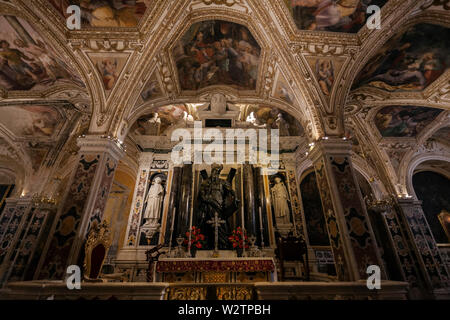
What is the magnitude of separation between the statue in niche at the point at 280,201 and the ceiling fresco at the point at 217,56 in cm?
413

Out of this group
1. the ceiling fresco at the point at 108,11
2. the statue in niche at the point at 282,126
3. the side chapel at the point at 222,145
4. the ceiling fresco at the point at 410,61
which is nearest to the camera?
the side chapel at the point at 222,145

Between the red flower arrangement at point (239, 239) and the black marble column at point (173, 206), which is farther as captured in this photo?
the black marble column at point (173, 206)

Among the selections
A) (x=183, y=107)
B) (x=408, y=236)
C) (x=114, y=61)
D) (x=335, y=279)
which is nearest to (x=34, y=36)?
(x=114, y=61)

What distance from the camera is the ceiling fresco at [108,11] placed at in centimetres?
519

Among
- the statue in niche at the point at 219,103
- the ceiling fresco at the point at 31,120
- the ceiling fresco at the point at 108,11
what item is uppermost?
the statue in niche at the point at 219,103

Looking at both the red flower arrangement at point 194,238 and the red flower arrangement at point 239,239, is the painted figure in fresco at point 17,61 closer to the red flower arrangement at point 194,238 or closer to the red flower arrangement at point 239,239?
the red flower arrangement at point 194,238

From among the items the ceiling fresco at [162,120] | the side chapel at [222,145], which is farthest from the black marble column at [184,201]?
the ceiling fresco at [162,120]

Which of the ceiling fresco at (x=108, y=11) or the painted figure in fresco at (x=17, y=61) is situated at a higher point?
the ceiling fresco at (x=108, y=11)

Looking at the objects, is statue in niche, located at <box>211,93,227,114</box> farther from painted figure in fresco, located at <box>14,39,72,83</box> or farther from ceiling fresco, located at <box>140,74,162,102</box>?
painted figure in fresco, located at <box>14,39,72,83</box>

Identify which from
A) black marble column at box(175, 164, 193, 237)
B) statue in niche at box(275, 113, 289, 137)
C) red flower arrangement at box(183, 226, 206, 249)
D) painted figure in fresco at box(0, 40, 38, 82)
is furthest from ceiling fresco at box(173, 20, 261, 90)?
red flower arrangement at box(183, 226, 206, 249)

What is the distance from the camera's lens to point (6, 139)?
31.8ft

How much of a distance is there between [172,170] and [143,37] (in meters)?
5.04

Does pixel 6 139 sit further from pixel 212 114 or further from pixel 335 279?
pixel 335 279

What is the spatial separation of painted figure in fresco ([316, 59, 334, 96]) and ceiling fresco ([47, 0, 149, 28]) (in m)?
4.96
